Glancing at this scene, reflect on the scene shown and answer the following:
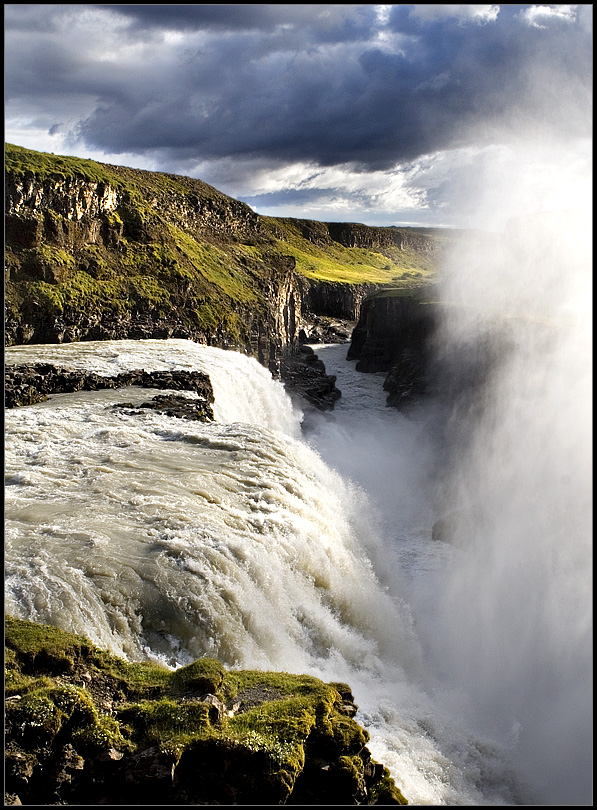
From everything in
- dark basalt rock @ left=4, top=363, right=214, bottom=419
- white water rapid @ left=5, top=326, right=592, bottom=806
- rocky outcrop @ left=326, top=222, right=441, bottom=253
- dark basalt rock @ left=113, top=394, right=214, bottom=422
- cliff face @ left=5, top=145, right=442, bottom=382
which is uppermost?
rocky outcrop @ left=326, top=222, right=441, bottom=253

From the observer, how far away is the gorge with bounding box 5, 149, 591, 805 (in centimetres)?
1353

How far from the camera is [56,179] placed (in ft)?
146

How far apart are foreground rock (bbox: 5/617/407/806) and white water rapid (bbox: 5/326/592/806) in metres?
2.14

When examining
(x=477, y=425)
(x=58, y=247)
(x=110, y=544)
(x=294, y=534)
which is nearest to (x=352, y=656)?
(x=294, y=534)

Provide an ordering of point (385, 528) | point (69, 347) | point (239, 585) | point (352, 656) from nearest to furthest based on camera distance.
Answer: point (239, 585), point (352, 656), point (385, 528), point (69, 347)

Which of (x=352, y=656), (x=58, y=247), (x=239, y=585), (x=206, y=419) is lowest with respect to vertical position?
(x=352, y=656)

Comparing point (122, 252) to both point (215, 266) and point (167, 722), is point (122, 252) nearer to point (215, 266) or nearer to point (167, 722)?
point (215, 266)

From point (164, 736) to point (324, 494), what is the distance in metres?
15.2

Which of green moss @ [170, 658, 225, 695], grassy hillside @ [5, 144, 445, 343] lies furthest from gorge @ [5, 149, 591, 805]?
green moss @ [170, 658, 225, 695]

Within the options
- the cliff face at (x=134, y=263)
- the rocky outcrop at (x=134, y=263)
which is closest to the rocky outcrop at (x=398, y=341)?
the rocky outcrop at (x=134, y=263)

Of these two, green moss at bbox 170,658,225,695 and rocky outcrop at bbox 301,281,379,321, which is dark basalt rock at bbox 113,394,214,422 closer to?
green moss at bbox 170,658,225,695

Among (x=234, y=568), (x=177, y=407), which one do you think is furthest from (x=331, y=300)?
(x=234, y=568)

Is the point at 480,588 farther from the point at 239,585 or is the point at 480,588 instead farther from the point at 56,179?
the point at 56,179

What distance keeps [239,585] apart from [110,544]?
320cm
